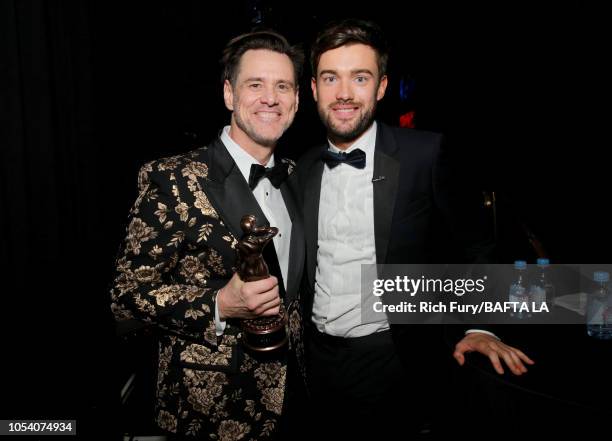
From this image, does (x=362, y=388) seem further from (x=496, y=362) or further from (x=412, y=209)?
(x=412, y=209)

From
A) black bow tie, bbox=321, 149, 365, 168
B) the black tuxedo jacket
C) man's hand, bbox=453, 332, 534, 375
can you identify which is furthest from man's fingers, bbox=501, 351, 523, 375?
black bow tie, bbox=321, 149, 365, 168

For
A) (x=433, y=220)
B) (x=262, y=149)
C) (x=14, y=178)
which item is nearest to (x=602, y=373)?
(x=433, y=220)

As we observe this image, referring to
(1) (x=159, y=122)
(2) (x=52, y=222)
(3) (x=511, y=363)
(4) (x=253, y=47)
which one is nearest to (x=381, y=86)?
(4) (x=253, y=47)

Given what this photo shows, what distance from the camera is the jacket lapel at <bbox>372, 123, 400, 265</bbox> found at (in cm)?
195

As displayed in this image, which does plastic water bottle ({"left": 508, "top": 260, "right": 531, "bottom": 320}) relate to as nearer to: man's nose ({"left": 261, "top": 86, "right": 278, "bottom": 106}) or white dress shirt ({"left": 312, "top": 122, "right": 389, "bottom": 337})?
white dress shirt ({"left": 312, "top": 122, "right": 389, "bottom": 337})

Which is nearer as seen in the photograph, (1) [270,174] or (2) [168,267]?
(2) [168,267]

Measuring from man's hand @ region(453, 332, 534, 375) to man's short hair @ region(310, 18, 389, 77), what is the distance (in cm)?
141

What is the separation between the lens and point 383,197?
1.98 m

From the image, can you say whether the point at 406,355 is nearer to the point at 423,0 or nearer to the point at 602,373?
the point at 602,373

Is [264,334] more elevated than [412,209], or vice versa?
[412,209]

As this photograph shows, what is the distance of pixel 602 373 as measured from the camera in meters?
1.67

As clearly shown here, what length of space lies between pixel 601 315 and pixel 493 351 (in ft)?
2.01

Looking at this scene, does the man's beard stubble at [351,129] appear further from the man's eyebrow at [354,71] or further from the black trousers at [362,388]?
the black trousers at [362,388]

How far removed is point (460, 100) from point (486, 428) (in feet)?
16.9
